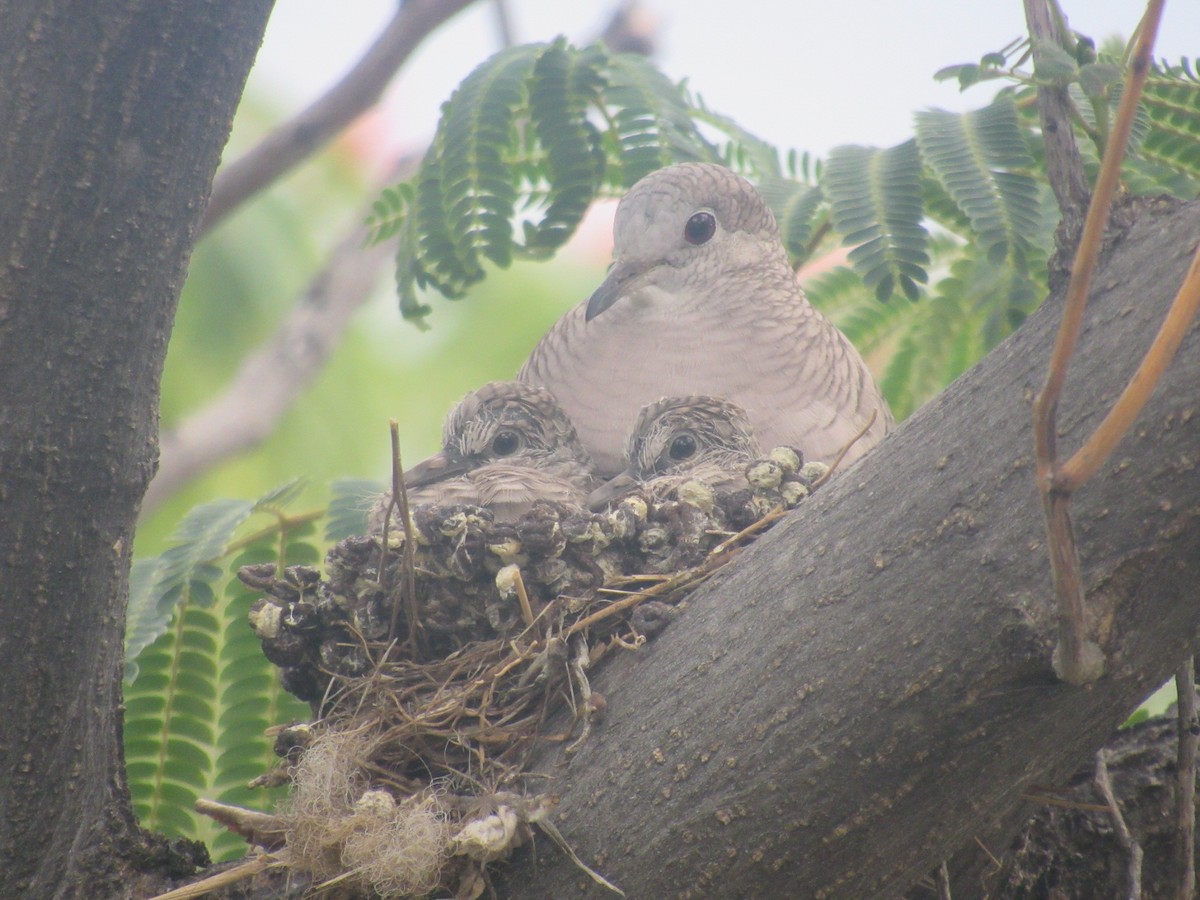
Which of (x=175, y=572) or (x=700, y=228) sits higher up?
(x=700, y=228)

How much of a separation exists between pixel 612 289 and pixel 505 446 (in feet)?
1.59

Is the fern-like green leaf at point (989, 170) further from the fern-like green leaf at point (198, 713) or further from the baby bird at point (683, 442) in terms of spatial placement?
the fern-like green leaf at point (198, 713)

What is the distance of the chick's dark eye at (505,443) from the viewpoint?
2762mm

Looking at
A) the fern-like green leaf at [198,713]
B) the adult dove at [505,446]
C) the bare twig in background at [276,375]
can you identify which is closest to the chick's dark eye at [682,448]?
the adult dove at [505,446]

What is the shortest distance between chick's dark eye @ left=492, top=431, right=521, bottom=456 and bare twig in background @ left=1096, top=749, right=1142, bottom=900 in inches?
55.8

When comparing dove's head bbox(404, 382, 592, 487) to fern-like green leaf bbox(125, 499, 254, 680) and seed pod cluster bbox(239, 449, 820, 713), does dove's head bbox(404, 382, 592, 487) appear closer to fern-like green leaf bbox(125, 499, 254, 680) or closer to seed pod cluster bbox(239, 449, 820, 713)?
fern-like green leaf bbox(125, 499, 254, 680)

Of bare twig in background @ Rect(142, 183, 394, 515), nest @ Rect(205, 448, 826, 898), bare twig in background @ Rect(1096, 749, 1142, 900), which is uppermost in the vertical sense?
bare twig in background @ Rect(142, 183, 394, 515)

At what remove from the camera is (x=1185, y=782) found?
189 centimetres

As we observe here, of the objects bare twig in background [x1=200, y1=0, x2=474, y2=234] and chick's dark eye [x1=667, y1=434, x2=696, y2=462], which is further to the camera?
bare twig in background [x1=200, y1=0, x2=474, y2=234]

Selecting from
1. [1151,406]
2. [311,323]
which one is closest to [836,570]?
[1151,406]

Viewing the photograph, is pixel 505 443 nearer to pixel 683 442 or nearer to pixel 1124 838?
pixel 683 442

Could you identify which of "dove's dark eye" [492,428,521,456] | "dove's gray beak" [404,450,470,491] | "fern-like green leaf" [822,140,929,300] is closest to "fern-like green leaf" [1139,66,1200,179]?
"fern-like green leaf" [822,140,929,300]

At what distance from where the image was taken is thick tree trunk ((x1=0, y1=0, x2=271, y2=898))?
1.52 meters

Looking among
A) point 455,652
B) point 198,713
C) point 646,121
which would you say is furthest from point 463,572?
point 646,121
